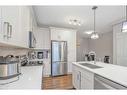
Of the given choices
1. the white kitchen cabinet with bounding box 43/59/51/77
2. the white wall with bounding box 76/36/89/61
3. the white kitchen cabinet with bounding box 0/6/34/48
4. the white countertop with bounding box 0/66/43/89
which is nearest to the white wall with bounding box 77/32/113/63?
the white wall with bounding box 76/36/89/61

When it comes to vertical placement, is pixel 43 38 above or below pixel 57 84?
above

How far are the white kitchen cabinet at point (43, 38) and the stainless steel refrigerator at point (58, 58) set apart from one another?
1.21ft

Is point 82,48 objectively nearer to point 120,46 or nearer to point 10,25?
point 120,46

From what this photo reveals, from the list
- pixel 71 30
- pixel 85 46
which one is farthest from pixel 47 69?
pixel 85 46

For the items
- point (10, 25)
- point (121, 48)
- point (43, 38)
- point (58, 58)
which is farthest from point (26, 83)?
point (121, 48)

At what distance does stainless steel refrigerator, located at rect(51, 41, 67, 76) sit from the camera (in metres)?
4.66

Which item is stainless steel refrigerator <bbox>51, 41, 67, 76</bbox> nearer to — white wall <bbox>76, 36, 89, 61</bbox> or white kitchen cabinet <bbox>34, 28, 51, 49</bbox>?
white kitchen cabinet <bbox>34, 28, 51, 49</bbox>

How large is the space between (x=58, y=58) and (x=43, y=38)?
1.21m

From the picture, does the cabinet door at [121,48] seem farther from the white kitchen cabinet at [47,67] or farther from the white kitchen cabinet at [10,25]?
the white kitchen cabinet at [10,25]

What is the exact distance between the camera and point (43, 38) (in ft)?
15.8

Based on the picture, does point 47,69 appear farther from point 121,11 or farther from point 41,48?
point 121,11

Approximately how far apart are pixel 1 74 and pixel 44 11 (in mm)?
2689

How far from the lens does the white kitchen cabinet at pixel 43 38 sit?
4744 mm

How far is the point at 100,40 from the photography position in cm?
684
